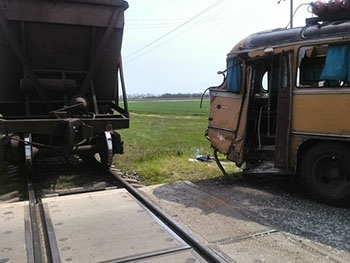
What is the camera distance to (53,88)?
330 inches

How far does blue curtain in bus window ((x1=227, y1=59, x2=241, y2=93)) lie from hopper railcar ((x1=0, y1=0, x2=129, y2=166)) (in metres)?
2.53

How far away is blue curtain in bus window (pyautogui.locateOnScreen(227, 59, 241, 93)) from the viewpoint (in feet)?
24.5

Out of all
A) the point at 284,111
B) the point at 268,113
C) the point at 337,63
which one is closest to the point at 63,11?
the point at 268,113

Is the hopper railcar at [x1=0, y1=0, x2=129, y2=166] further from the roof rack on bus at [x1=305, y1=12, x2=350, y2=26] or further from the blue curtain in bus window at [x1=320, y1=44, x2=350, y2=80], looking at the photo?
the blue curtain in bus window at [x1=320, y1=44, x2=350, y2=80]

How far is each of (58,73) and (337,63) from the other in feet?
18.7

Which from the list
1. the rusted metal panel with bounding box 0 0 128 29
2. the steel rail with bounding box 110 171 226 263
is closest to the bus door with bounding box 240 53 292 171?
the steel rail with bounding box 110 171 226 263

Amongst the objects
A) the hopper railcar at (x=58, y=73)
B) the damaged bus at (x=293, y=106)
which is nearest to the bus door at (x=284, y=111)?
the damaged bus at (x=293, y=106)

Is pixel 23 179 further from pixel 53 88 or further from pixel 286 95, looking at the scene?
pixel 286 95

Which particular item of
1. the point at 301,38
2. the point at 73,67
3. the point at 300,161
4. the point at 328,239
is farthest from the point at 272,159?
the point at 73,67

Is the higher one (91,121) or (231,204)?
(91,121)

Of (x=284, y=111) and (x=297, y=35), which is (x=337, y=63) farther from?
(x=284, y=111)

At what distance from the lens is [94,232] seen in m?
4.79

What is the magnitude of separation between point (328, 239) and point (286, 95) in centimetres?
265

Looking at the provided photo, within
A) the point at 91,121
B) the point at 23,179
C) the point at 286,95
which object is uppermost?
the point at 286,95
